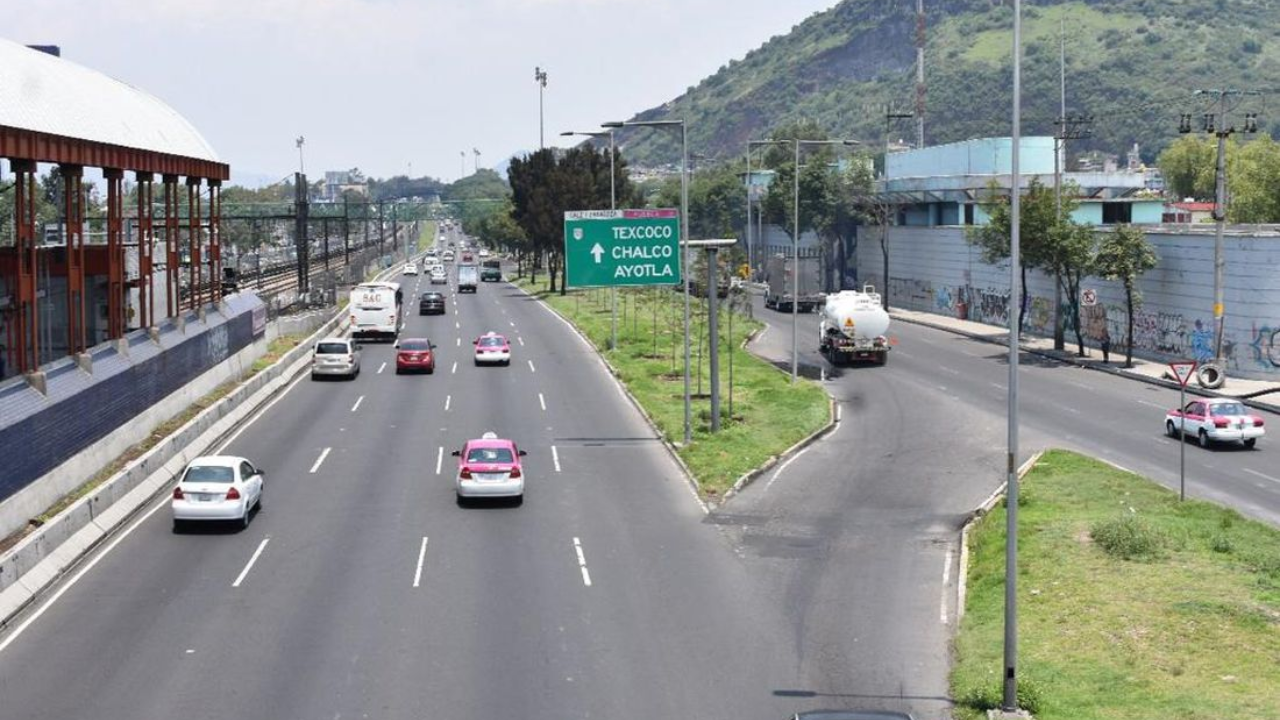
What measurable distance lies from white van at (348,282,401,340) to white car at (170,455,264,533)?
4336 cm

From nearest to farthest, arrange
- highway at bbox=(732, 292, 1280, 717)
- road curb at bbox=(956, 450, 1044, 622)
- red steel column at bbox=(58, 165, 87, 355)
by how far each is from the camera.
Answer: highway at bbox=(732, 292, 1280, 717)
road curb at bbox=(956, 450, 1044, 622)
red steel column at bbox=(58, 165, 87, 355)

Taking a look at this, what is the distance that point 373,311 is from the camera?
7575 cm

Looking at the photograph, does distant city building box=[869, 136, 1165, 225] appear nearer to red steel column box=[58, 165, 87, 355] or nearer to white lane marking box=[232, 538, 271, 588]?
red steel column box=[58, 165, 87, 355]

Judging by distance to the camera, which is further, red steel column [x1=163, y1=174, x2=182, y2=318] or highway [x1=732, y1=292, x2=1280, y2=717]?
red steel column [x1=163, y1=174, x2=182, y2=318]

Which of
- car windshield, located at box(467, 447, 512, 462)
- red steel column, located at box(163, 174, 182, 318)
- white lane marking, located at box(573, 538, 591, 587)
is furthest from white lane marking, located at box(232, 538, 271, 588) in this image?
red steel column, located at box(163, 174, 182, 318)

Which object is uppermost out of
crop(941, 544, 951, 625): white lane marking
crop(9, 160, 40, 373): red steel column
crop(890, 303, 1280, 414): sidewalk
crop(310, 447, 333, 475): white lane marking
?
crop(9, 160, 40, 373): red steel column

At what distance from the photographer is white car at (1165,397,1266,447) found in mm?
43406

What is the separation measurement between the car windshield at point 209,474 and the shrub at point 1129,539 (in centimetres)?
1831

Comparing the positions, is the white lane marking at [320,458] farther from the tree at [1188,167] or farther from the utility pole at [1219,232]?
the tree at [1188,167]

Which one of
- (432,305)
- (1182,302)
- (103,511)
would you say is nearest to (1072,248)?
(1182,302)

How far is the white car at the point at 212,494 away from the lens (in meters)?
31.6

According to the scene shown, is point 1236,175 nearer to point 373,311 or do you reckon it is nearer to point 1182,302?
point 1182,302

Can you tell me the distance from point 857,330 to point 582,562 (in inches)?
1532

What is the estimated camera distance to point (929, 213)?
108 m
